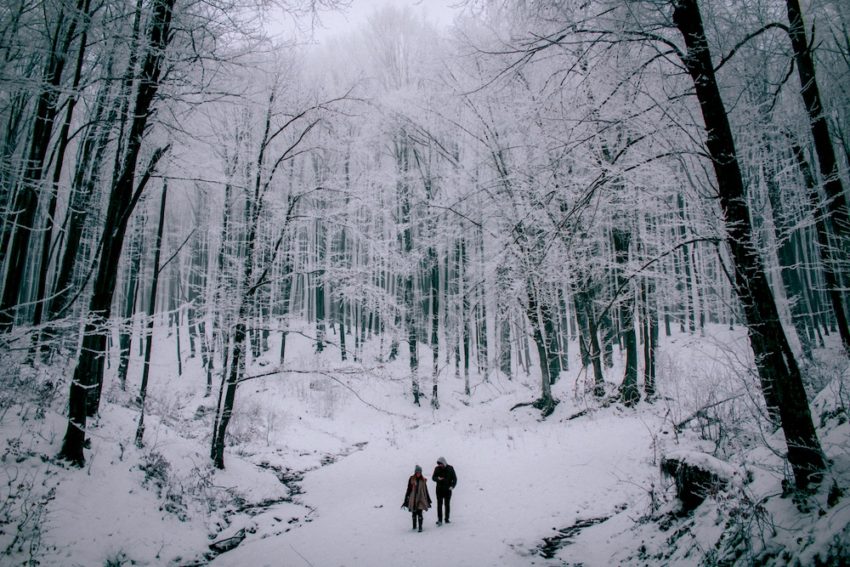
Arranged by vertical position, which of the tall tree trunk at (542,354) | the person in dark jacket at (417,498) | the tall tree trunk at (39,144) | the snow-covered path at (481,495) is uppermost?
the tall tree trunk at (39,144)

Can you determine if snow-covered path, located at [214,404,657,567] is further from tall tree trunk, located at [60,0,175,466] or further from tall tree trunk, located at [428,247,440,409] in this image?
tall tree trunk, located at [428,247,440,409]

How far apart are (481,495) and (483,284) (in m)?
4.60

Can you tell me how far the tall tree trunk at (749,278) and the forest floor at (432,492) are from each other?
0.22 m

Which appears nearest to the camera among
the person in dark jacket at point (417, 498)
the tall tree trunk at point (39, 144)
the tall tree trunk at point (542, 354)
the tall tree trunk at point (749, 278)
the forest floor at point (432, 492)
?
the tall tree trunk at point (749, 278)

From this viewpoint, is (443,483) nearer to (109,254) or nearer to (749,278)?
(749,278)

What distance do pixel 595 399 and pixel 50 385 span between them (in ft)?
41.6

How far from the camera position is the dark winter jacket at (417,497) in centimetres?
668

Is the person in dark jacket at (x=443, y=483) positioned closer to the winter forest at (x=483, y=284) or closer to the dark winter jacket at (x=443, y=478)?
the dark winter jacket at (x=443, y=478)

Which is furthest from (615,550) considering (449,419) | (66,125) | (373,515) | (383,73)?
(383,73)

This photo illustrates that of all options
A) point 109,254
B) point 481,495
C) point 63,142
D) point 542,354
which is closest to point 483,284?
point 542,354

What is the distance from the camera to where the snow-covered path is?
19.0ft

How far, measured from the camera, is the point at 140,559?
5.46m

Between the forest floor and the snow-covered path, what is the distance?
0.15 ft

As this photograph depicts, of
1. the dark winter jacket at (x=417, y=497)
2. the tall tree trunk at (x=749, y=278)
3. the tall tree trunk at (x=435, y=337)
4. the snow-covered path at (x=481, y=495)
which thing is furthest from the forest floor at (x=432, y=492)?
the tall tree trunk at (x=435, y=337)
